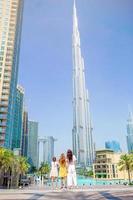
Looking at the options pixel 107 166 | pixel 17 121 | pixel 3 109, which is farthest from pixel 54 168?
pixel 17 121

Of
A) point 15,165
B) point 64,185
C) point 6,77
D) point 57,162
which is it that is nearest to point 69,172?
point 57,162

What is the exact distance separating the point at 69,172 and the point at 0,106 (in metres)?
100

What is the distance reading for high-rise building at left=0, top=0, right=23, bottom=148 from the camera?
369ft

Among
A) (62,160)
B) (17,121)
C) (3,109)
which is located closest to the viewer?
(62,160)

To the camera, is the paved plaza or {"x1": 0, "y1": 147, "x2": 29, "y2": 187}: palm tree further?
{"x1": 0, "y1": 147, "x2": 29, "y2": 187}: palm tree

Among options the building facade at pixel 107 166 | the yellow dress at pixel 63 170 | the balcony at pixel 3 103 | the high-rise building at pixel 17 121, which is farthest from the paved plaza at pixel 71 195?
the high-rise building at pixel 17 121

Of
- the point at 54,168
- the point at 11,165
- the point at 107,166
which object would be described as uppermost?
the point at 11,165

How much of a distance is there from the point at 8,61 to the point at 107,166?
8054 cm

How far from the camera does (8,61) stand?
123938mm

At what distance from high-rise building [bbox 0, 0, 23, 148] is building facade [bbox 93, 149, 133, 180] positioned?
64.2m

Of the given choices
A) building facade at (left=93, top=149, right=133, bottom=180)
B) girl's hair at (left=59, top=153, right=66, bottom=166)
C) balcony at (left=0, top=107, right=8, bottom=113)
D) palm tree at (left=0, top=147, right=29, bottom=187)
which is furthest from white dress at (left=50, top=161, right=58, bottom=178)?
building facade at (left=93, top=149, right=133, bottom=180)

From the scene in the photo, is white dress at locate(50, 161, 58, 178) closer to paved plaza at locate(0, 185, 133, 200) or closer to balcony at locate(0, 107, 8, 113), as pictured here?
paved plaza at locate(0, 185, 133, 200)

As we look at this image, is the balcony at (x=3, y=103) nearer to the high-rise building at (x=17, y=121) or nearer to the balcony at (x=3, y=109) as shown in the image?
the balcony at (x=3, y=109)

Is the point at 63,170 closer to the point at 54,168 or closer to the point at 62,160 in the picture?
the point at 62,160
